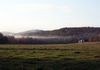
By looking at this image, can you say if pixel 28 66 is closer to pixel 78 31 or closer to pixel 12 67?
pixel 12 67

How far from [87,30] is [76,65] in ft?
524

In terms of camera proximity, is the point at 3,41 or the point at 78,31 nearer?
the point at 3,41

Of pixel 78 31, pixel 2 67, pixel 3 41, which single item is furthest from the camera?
pixel 78 31

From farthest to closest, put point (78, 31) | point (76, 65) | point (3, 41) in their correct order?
point (78, 31), point (3, 41), point (76, 65)

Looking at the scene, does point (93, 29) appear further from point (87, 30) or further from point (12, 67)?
point (12, 67)

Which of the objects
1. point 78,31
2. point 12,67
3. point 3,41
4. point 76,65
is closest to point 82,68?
point 76,65

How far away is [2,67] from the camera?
2645 cm

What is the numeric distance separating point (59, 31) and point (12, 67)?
163891 mm

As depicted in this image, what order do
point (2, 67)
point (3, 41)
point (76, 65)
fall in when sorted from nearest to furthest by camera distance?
point (2, 67), point (76, 65), point (3, 41)

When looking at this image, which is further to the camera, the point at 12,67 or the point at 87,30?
the point at 87,30

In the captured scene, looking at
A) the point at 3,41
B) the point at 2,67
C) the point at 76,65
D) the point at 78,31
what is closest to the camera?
the point at 2,67

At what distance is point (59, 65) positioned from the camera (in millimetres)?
28094

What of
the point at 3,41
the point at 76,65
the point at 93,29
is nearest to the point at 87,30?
the point at 93,29

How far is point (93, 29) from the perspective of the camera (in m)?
189
